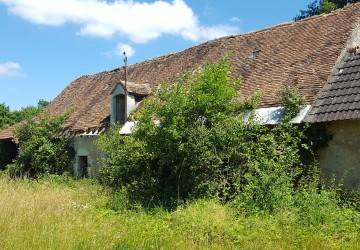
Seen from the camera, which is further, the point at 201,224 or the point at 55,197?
the point at 55,197

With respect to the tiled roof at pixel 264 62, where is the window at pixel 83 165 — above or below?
below

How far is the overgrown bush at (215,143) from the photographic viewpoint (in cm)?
1013

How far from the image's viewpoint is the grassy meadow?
6648 mm

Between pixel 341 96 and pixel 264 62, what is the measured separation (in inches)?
174

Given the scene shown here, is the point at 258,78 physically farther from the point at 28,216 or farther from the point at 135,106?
the point at 28,216

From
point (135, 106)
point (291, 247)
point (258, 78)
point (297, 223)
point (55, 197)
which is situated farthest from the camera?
point (135, 106)

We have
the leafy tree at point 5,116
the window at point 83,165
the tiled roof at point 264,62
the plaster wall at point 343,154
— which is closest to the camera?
the plaster wall at point 343,154

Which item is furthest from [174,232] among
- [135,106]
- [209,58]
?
[209,58]

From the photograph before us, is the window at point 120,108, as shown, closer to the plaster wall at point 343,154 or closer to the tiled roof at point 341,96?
the tiled roof at point 341,96

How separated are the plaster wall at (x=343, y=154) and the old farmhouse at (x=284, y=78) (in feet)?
0.08

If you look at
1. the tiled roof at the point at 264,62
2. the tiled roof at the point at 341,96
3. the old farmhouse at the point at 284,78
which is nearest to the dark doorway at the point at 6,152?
the old farmhouse at the point at 284,78

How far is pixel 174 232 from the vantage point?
768 centimetres

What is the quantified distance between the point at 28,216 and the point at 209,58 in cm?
1114

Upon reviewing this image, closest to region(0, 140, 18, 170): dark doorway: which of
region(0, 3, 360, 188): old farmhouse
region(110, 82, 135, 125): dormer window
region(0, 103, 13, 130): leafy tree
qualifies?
region(0, 3, 360, 188): old farmhouse
